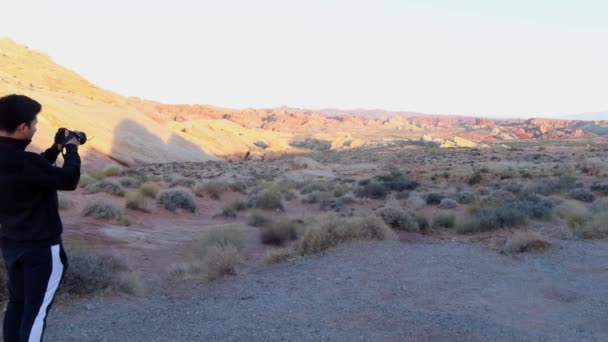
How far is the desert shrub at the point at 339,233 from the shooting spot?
35.3 ft

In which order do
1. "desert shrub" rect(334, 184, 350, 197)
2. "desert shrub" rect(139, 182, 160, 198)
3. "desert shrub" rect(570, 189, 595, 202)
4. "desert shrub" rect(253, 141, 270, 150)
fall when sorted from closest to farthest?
"desert shrub" rect(570, 189, 595, 202), "desert shrub" rect(139, 182, 160, 198), "desert shrub" rect(334, 184, 350, 197), "desert shrub" rect(253, 141, 270, 150)

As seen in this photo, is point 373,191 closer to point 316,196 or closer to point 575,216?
point 316,196

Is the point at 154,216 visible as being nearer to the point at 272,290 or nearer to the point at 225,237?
the point at 225,237

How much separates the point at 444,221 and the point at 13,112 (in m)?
12.7

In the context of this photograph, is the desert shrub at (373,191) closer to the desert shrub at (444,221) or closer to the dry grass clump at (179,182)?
the dry grass clump at (179,182)

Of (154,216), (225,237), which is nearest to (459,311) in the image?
(225,237)

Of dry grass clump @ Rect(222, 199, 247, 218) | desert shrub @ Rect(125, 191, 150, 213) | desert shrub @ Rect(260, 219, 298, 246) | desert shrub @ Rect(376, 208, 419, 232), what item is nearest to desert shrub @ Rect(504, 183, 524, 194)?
desert shrub @ Rect(376, 208, 419, 232)

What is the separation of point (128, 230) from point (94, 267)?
698cm

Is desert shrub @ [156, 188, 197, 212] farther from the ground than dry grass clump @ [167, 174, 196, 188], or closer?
farther from the ground

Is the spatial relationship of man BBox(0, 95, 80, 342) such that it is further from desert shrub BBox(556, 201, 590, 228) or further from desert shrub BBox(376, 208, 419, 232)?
desert shrub BBox(556, 201, 590, 228)

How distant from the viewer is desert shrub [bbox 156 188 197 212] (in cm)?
1884

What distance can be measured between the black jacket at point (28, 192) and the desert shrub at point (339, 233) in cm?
715

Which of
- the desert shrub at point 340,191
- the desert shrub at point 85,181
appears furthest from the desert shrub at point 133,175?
the desert shrub at point 340,191

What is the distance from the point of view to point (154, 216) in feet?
58.0
